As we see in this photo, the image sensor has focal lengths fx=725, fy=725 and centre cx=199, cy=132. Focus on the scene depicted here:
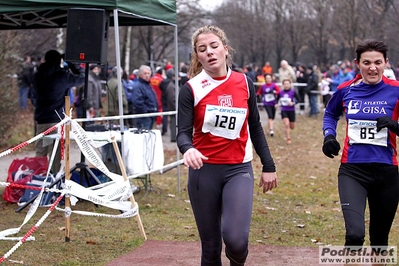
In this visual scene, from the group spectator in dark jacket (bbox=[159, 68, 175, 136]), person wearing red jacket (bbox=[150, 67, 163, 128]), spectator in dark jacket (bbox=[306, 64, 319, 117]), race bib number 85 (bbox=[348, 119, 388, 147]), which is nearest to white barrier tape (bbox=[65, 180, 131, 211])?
race bib number 85 (bbox=[348, 119, 388, 147])

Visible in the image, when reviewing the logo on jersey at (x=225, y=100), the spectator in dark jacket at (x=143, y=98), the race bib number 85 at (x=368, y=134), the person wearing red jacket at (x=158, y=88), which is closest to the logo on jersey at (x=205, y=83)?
the logo on jersey at (x=225, y=100)

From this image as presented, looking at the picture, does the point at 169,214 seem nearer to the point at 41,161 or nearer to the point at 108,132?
the point at 108,132

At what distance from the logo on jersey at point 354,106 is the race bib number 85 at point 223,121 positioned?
973 mm

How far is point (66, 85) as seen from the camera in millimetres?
10977

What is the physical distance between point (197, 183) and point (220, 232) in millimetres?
384

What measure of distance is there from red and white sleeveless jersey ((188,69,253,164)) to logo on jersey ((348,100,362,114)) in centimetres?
94

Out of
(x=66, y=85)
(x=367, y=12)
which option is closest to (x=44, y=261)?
(x=66, y=85)

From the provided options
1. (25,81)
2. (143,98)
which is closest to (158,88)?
(25,81)

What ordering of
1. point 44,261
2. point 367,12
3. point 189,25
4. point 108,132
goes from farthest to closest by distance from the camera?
point 189,25 → point 367,12 → point 108,132 → point 44,261

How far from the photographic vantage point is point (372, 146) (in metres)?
5.43

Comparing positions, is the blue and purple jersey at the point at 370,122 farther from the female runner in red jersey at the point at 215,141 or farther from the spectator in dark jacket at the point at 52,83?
the spectator in dark jacket at the point at 52,83

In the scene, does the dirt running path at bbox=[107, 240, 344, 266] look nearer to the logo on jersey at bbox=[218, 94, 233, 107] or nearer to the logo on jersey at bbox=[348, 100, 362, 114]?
the logo on jersey at bbox=[348, 100, 362, 114]

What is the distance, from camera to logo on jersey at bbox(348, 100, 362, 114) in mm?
5496

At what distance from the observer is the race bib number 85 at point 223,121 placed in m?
5.00
